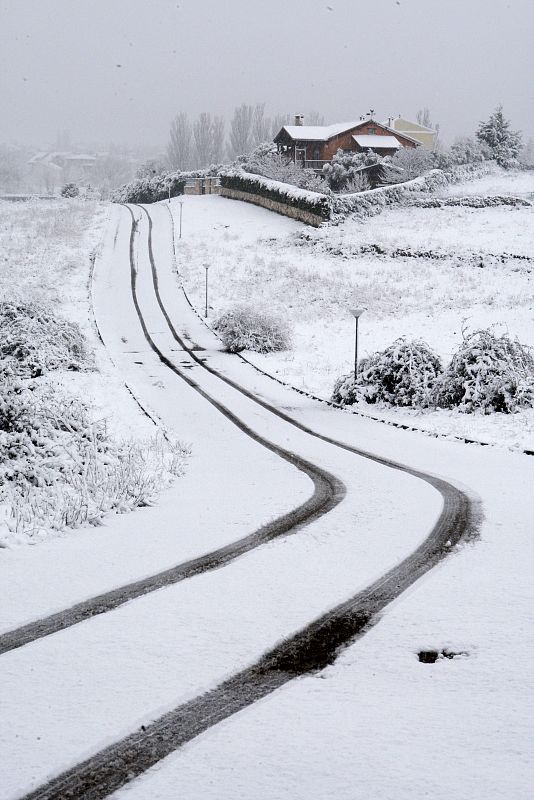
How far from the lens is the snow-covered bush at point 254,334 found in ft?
90.7

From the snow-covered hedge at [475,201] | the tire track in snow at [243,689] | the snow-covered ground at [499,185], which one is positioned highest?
the snow-covered ground at [499,185]

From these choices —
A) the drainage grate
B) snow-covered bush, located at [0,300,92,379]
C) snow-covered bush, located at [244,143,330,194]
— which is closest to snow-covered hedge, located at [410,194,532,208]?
snow-covered bush, located at [244,143,330,194]

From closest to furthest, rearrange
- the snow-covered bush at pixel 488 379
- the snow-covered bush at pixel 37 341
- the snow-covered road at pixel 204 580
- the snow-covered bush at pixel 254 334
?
the snow-covered road at pixel 204 580, the snow-covered bush at pixel 488 379, the snow-covered bush at pixel 37 341, the snow-covered bush at pixel 254 334

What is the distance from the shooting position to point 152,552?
8.05 m

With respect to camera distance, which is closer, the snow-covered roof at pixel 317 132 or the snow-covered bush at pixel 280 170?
the snow-covered bush at pixel 280 170

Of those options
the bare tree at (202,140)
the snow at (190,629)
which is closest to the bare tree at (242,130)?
the bare tree at (202,140)

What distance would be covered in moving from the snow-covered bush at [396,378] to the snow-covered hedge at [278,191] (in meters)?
29.1

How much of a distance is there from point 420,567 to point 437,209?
45.3m

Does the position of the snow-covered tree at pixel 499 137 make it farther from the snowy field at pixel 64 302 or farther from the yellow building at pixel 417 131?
the snowy field at pixel 64 302

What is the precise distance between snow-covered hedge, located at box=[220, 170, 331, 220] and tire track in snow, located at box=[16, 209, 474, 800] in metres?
41.7

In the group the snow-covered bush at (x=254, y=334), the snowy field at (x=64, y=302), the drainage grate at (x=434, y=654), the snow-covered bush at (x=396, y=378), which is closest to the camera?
the drainage grate at (x=434, y=654)

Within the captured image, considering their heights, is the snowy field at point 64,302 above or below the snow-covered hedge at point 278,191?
below

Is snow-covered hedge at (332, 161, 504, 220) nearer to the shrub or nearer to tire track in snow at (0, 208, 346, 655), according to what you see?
tire track in snow at (0, 208, 346, 655)

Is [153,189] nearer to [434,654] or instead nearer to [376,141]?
[376,141]
